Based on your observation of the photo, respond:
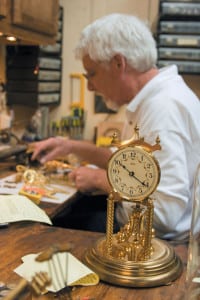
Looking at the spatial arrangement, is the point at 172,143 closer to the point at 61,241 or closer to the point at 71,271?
the point at 61,241

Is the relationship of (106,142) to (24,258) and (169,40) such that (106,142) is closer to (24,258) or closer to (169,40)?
(169,40)

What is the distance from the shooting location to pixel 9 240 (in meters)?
1.16

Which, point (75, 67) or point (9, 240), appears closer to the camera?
point (9, 240)

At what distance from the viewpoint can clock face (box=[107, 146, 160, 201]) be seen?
992 mm

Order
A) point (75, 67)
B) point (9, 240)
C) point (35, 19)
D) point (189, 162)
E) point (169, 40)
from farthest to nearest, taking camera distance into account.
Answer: point (75, 67), point (169, 40), point (35, 19), point (189, 162), point (9, 240)

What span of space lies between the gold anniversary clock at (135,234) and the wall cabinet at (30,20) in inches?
39.2

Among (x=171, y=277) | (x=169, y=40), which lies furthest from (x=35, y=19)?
(x=171, y=277)

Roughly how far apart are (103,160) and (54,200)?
1.69 ft

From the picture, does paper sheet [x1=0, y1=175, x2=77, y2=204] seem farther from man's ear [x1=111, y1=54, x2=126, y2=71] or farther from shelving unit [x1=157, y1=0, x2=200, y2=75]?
shelving unit [x1=157, y1=0, x2=200, y2=75]

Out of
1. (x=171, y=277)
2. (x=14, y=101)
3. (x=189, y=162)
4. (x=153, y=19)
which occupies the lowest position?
(x=171, y=277)

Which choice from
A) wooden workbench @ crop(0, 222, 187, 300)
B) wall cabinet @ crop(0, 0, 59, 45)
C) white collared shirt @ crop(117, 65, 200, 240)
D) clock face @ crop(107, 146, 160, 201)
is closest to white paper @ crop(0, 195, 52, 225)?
wooden workbench @ crop(0, 222, 187, 300)

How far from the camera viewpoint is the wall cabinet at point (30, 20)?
1.78 metres

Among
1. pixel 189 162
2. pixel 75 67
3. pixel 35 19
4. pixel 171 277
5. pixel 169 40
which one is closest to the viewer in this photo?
pixel 171 277

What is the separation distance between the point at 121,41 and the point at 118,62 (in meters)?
0.09
